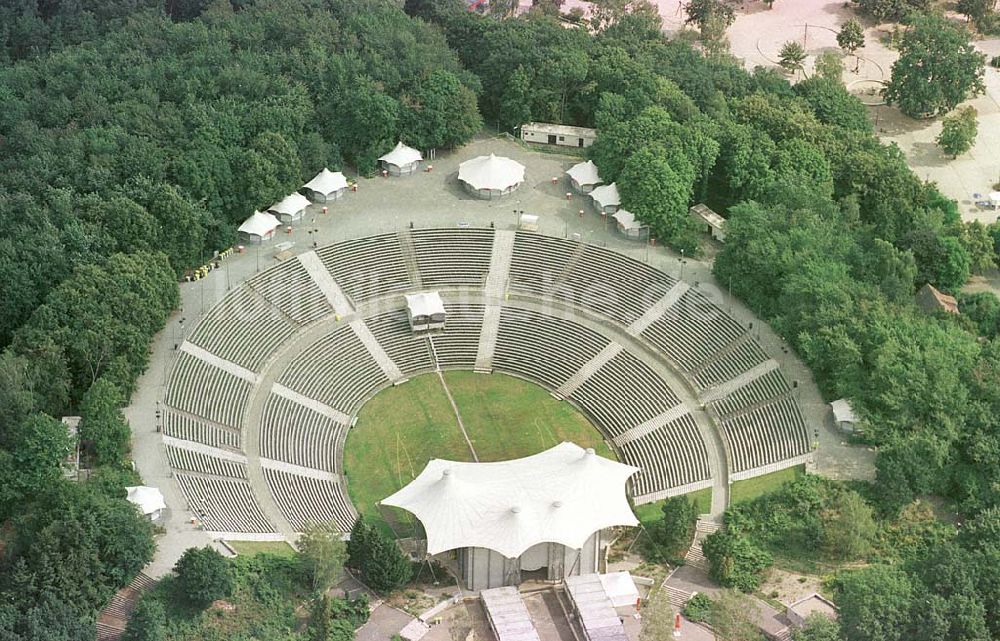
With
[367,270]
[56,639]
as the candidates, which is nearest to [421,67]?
[367,270]

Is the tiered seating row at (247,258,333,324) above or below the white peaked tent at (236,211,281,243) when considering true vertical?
below

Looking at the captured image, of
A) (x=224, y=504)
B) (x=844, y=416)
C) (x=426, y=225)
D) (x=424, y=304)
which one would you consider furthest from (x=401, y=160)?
(x=844, y=416)

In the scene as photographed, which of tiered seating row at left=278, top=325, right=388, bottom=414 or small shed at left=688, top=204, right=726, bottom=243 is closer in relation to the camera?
tiered seating row at left=278, top=325, right=388, bottom=414

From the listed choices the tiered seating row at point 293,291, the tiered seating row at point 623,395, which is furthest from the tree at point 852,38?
the tiered seating row at point 293,291

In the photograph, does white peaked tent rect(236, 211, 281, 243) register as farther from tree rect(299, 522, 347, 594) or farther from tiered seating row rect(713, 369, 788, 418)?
tiered seating row rect(713, 369, 788, 418)

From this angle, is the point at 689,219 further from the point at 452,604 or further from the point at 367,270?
the point at 452,604

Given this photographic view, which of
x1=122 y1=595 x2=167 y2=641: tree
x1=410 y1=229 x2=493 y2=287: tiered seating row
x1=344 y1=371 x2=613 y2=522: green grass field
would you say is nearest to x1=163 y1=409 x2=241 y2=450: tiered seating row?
x1=344 y1=371 x2=613 y2=522: green grass field

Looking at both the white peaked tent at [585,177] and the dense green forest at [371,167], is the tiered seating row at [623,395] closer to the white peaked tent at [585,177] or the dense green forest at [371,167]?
the dense green forest at [371,167]
